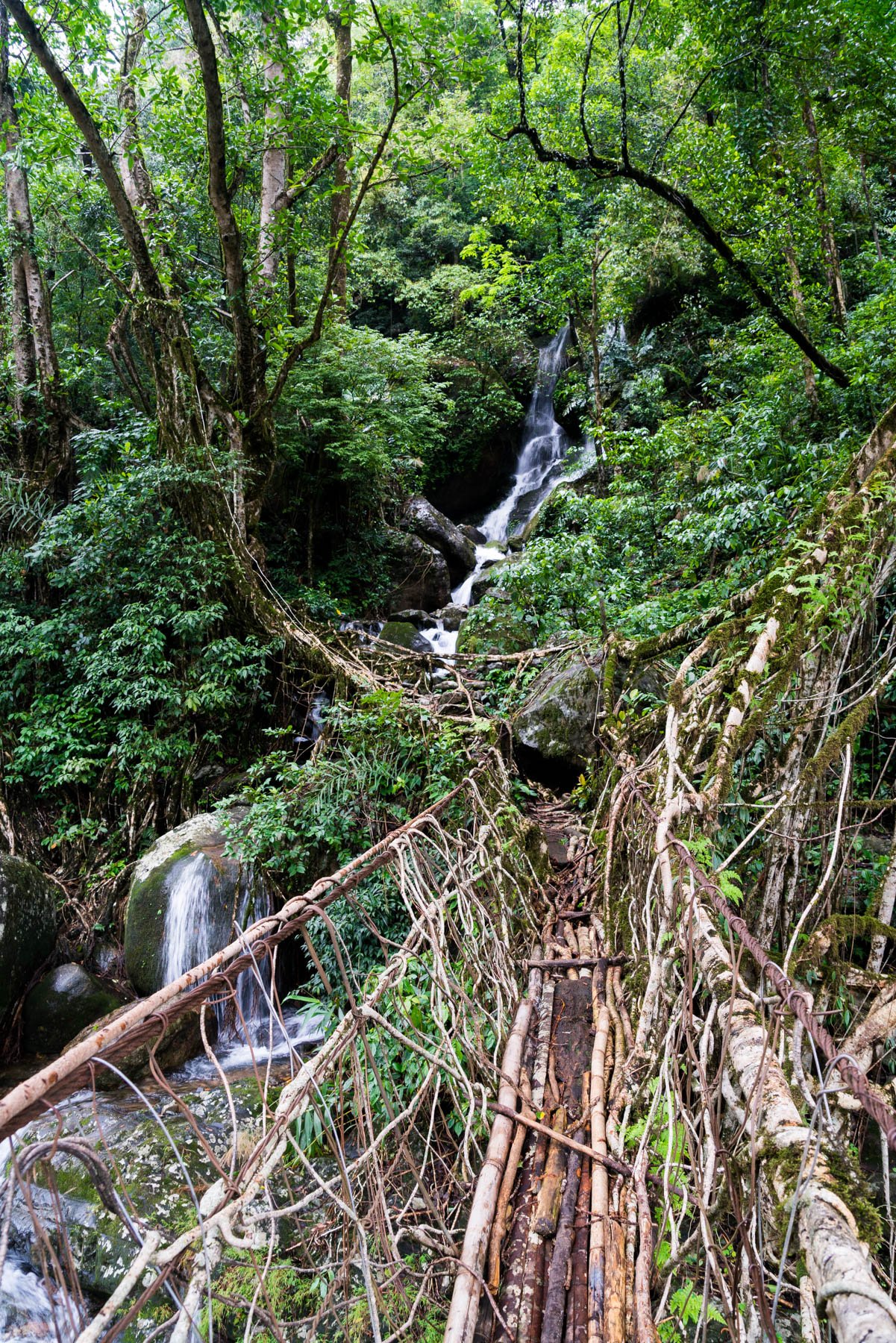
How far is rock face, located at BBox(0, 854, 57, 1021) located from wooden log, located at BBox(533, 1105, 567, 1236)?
13.6ft

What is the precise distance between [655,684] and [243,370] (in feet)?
17.7

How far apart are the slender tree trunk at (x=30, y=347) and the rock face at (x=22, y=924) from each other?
4.65m

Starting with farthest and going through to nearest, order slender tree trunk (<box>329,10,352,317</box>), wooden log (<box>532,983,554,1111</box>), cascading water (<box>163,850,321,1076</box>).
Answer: slender tree trunk (<box>329,10,352,317</box>)
cascading water (<box>163,850,321,1076</box>)
wooden log (<box>532,983,554,1111</box>)

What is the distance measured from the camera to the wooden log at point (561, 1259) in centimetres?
204

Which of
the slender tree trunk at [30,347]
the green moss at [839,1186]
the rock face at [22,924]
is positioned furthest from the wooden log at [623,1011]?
the slender tree trunk at [30,347]

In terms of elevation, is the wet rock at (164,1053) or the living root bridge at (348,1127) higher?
the living root bridge at (348,1127)

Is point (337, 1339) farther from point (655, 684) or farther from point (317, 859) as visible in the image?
point (655, 684)

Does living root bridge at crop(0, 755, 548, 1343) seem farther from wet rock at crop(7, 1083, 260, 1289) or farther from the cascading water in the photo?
the cascading water

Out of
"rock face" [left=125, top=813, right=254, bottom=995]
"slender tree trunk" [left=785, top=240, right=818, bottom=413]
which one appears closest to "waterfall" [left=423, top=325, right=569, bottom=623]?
Answer: "slender tree trunk" [left=785, top=240, right=818, bottom=413]

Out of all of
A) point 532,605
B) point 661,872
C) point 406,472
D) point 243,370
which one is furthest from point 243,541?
point 661,872

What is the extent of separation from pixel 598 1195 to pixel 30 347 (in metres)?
9.70

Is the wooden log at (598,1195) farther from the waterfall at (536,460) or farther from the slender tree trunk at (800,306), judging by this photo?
the waterfall at (536,460)

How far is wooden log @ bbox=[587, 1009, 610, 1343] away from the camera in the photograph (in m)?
2.01

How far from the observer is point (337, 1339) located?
8.49 feet
